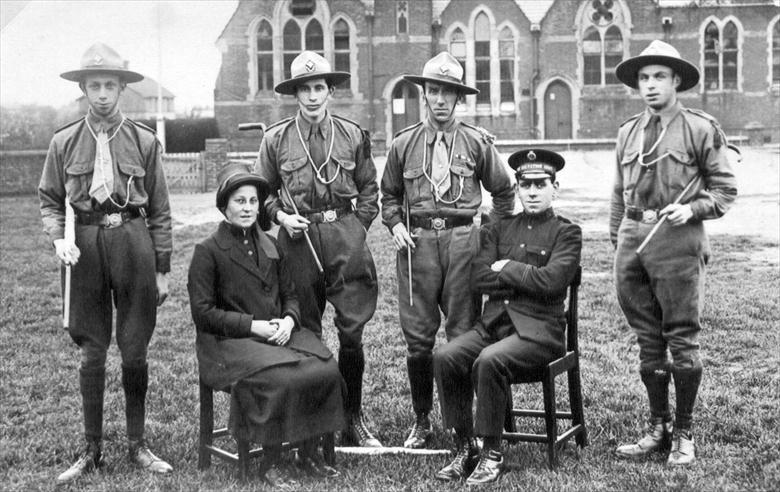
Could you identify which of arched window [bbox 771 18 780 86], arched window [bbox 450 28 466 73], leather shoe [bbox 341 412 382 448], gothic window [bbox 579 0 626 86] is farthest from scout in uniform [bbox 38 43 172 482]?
arched window [bbox 771 18 780 86]

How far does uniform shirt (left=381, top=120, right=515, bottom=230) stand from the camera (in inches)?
229

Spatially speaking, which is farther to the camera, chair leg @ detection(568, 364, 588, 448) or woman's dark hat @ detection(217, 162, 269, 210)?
chair leg @ detection(568, 364, 588, 448)

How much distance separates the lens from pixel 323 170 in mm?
5824

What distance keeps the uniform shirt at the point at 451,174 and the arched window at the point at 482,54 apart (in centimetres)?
2755

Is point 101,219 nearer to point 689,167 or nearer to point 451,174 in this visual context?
point 451,174

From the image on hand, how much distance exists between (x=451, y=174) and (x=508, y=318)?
1.05 metres

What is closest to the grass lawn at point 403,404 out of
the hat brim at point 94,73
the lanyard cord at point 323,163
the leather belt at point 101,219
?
the leather belt at point 101,219

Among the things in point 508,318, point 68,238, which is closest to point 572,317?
point 508,318

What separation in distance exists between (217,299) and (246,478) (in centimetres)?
108

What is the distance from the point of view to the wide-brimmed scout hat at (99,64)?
5254 millimetres

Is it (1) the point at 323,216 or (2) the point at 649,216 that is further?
(1) the point at 323,216

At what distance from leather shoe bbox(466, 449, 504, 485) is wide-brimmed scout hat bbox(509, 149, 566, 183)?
1.68m

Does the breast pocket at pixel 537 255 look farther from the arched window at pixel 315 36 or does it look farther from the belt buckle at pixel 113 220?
the arched window at pixel 315 36

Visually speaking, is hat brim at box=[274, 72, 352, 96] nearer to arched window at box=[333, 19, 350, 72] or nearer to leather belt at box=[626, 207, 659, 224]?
leather belt at box=[626, 207, 659, 224]
